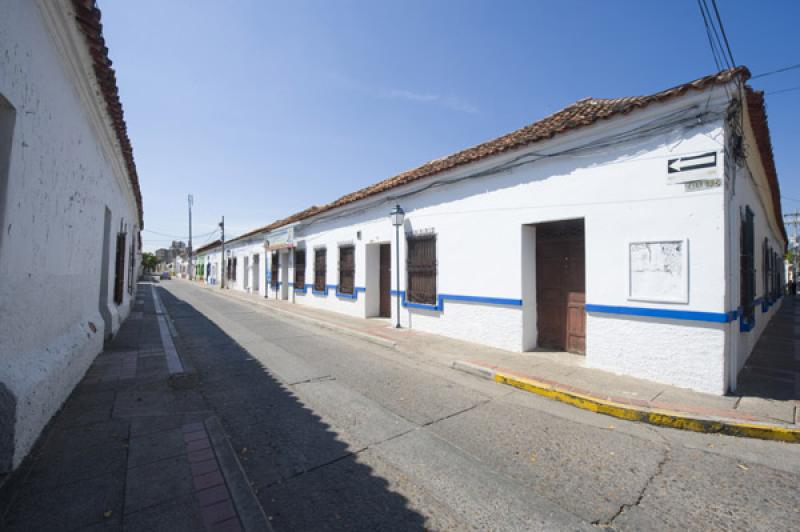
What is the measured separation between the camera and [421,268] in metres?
8.61

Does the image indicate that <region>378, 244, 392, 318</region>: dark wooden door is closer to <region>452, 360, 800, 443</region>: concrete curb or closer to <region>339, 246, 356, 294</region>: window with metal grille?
<region>339, 246, 356, 294</region>: window with metal grille

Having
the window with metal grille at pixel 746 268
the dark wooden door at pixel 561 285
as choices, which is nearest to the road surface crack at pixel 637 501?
the dark wooden door at pixel 561 285

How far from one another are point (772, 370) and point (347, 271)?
10116 mm

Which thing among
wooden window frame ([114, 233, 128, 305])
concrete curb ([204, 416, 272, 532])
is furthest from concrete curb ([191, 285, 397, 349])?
wooden window frame ([114, 233, 128, 305])

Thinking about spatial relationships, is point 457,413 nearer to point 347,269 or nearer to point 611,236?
point 611,236

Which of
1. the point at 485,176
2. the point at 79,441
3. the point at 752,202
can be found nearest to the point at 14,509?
the point at 79,441

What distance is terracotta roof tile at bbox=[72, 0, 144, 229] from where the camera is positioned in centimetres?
332

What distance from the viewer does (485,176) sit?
714cm

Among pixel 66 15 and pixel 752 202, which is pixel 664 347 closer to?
pixel 752 202

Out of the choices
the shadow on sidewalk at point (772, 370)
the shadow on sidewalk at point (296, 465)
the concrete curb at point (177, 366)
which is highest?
the concrete curb at point (177, 366)

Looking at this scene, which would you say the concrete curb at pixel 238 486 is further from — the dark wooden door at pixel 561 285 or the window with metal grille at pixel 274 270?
the window with metal grille at pixel 274 270

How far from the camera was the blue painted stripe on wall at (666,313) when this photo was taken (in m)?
4.37

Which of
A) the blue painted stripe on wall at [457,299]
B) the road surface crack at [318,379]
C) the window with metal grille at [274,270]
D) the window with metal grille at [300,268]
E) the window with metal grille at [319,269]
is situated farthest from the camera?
the window with metal grille at [274,270]

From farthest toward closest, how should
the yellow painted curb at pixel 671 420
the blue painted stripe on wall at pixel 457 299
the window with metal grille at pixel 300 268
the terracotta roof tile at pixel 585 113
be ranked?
the window with metal grille at pixel 300 268, the blue painted stripe on wall at pixel 457 299, the terracotta roof tile at pixel 585 113, the yellow painted curb at pixel 671 420
